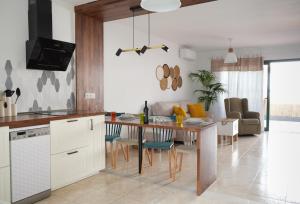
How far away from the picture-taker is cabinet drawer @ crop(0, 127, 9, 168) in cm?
231

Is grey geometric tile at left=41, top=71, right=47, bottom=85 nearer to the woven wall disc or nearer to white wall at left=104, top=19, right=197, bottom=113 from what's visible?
white wall at left=104, top=19, right=197, bottom=113

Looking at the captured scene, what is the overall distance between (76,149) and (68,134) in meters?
0.25

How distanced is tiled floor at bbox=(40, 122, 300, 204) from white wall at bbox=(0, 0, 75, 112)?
48.2 inches

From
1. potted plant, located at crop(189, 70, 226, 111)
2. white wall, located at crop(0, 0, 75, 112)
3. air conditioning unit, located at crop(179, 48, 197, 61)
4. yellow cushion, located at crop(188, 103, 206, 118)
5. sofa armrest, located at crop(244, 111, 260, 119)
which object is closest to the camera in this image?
white wall, located at crop(0, 0, 75, 112)

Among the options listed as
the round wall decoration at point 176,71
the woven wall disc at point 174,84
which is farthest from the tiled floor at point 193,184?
the round wall decoration at point 176,71

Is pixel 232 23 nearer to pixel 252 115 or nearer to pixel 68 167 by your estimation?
pixel 252 115

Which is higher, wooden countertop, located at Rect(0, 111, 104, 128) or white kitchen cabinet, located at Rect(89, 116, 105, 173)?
wooden countertop, located at Rect(0, 111, 104, 128)

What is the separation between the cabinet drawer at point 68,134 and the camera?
286cm

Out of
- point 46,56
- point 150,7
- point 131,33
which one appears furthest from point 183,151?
point 131,33

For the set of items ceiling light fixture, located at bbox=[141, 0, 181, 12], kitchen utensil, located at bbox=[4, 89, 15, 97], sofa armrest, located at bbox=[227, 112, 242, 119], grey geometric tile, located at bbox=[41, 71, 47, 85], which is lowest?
sofa armrest, located at bbox=[227, 112, 242, 119]

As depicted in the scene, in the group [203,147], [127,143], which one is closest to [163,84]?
[127,143]

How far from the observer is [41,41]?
3037 millimetres

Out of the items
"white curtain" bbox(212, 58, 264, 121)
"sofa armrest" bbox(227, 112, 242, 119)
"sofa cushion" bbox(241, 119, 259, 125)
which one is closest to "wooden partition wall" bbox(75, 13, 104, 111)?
A: "sofa armrest" bbox(227, 112, 242, 119)

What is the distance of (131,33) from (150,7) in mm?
3270
